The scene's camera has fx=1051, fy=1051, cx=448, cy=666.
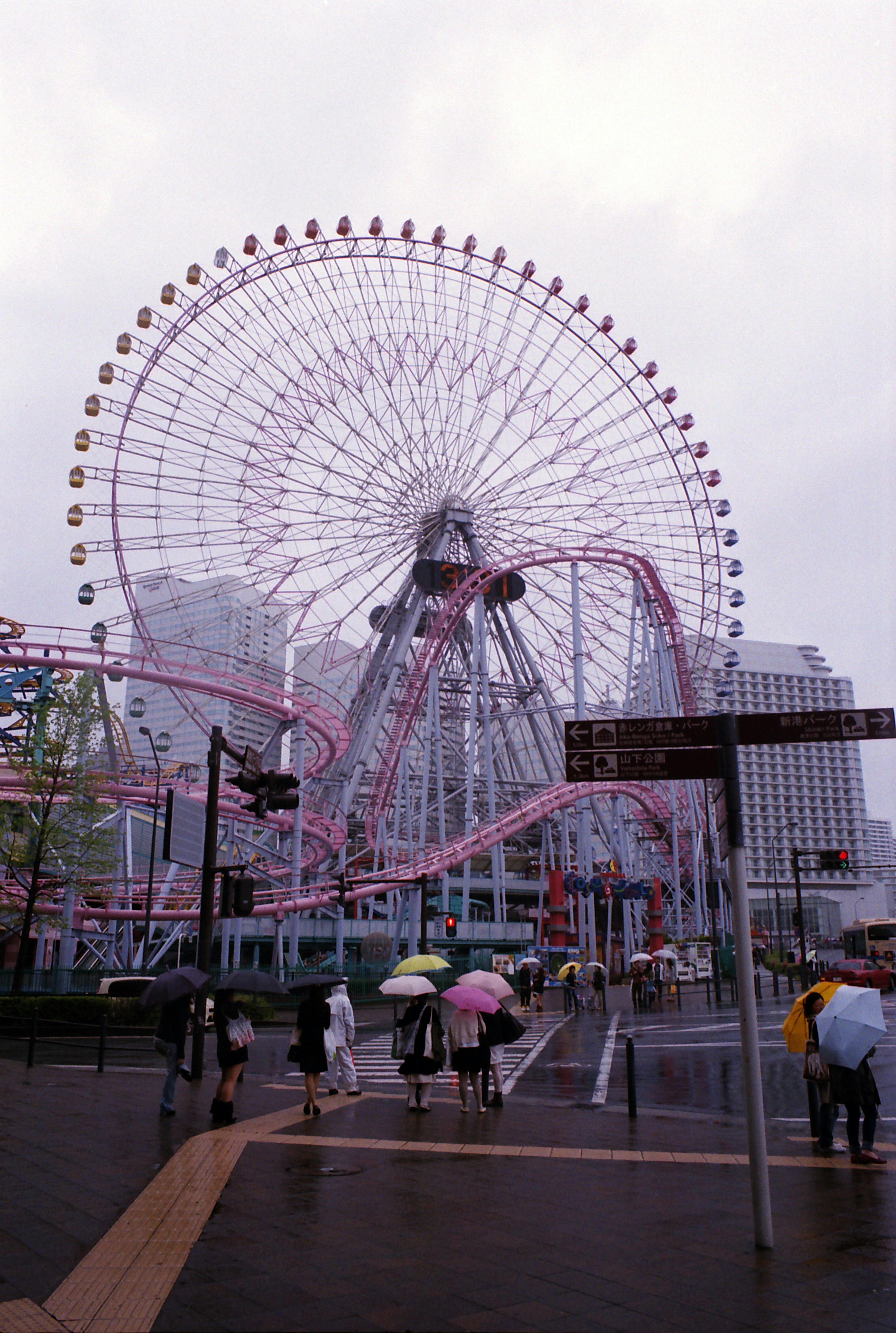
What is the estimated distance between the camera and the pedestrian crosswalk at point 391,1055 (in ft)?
57.8

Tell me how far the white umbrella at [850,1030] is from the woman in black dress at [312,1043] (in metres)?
5.66

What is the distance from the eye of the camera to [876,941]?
51.0m

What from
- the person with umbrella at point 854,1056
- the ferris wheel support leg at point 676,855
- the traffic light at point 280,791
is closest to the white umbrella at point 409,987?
the traffic light at point 280,791

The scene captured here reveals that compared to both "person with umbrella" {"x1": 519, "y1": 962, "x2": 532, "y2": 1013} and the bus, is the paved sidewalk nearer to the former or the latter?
"person with umbrella" {"x1": 519, "y1": 962, "x2": 532, "y2": 1013}

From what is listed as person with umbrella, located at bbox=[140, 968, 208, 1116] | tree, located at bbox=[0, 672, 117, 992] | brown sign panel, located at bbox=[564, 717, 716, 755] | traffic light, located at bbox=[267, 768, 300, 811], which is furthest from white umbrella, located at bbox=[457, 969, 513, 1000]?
tree, located at bbox=[0, 672, 117, 992]

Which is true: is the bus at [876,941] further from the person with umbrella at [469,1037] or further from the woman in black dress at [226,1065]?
the woman in black dress at [226,1065]

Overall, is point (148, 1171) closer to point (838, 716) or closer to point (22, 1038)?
point (838, 716)

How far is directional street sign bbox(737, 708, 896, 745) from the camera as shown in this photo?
693 cm

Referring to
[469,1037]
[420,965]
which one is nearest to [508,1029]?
[469,1037]

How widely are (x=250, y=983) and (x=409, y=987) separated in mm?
2486

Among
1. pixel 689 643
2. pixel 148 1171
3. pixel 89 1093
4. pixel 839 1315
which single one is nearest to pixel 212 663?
pixel 689 643

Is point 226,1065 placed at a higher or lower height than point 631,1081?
higher

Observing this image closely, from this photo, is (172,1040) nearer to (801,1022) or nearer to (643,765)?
(801,1022)

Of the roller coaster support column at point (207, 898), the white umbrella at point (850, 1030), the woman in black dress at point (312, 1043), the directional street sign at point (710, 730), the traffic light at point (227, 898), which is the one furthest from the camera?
the roller coaster support column at point (207, 898)
